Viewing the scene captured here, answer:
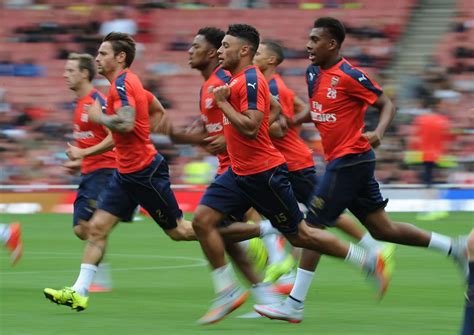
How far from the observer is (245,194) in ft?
28.9

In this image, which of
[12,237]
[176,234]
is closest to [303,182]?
[176,234]

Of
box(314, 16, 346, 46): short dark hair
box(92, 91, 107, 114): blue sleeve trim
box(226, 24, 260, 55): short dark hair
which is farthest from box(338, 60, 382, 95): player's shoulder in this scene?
box(92, 91, 107, 114): blue sleeve trim

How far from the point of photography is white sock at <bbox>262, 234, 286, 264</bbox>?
433 inches

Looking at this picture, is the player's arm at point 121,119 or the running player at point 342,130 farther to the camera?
the player's arm at point 121,119

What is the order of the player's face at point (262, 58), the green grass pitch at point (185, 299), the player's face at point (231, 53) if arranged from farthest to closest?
the player's face at point (262, 58), the player's face at point (231, 53), the green grass pitch at point (185, 299)

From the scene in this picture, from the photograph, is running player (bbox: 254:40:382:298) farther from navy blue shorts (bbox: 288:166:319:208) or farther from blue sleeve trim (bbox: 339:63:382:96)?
blue sleeve trim (bbox: 339:63:382:96)

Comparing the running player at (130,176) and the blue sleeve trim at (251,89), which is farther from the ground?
the blue sleeve trim at (251,89)

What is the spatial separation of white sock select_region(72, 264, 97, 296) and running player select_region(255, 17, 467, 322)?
184 cm

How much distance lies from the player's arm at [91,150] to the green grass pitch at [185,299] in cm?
129

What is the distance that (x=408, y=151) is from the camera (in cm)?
2502

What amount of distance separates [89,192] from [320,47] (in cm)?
306

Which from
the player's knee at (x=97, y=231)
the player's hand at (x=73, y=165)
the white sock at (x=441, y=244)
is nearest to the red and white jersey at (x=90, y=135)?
the player's hand at (x=73, y=165)

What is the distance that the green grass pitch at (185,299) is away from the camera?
27.7 ft

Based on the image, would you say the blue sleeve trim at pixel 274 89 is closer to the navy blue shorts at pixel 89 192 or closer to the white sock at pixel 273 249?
the white sock at pixel 273 249
